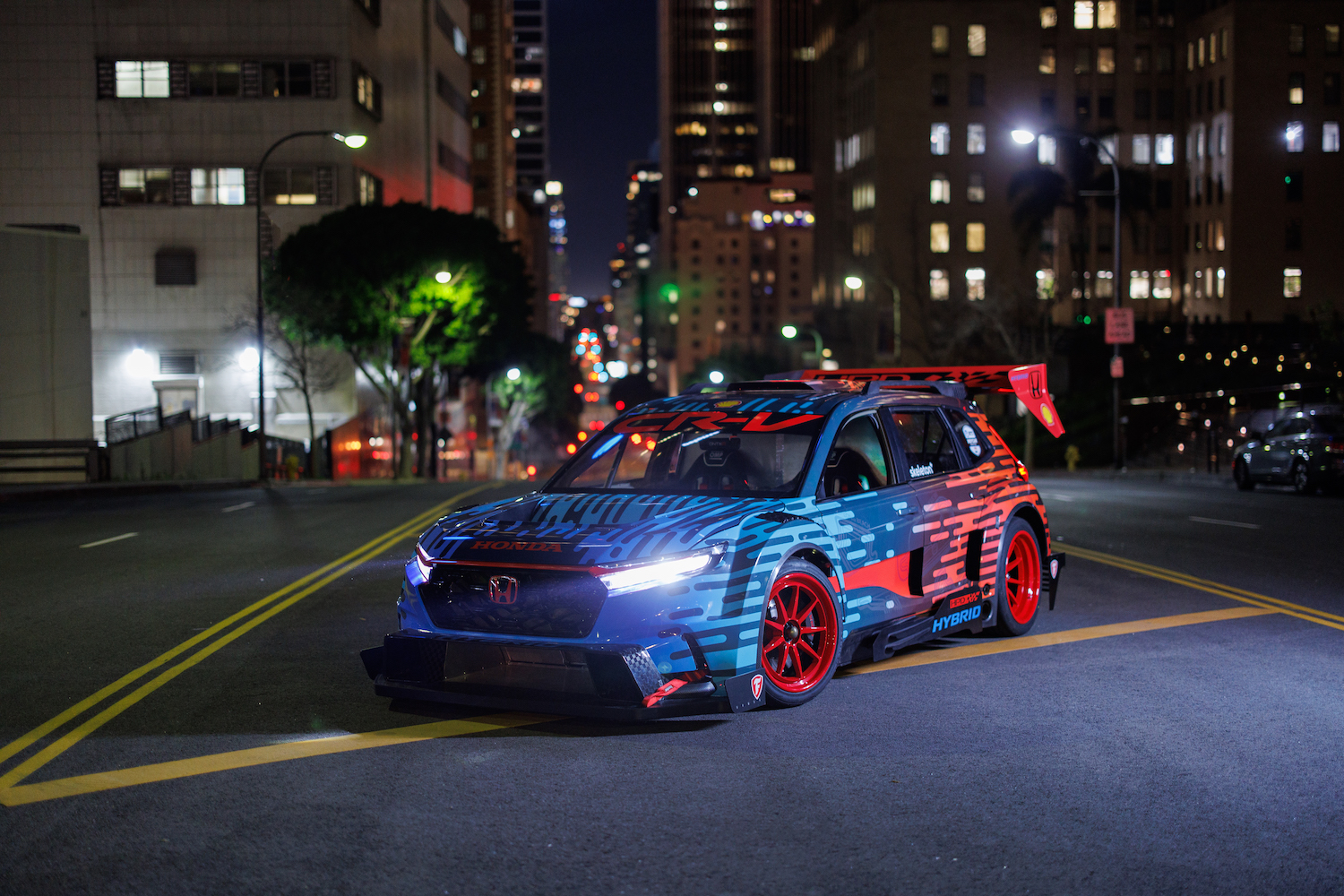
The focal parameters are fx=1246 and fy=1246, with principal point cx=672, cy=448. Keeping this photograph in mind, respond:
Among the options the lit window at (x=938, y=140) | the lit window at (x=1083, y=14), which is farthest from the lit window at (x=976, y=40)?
the lit window at (x=1083, y=14)

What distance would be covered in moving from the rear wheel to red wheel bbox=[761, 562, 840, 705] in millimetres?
2418

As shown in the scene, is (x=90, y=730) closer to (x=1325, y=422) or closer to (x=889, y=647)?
(x=889, y=647)

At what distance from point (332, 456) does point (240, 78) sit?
1693 centimetres

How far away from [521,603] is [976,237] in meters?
82.3

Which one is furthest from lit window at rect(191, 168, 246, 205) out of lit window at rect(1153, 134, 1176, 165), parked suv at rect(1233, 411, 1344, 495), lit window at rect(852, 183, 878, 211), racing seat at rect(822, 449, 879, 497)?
lit window at rect(1153, 134, 1176, 165)

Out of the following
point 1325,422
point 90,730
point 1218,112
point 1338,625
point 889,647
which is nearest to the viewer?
point 90,730

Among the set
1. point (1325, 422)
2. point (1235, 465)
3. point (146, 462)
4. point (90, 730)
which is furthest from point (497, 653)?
point (146, 462)

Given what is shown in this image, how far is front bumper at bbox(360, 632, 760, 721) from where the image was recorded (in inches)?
230

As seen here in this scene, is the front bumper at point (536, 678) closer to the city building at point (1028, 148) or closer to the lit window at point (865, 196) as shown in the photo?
the city building at point (1028, 148)

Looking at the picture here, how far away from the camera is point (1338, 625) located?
9383mm

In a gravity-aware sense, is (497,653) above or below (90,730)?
above

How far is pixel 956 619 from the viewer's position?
823cm

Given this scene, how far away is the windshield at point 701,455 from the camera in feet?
24.6

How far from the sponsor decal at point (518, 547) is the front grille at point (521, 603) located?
0.37 feet
